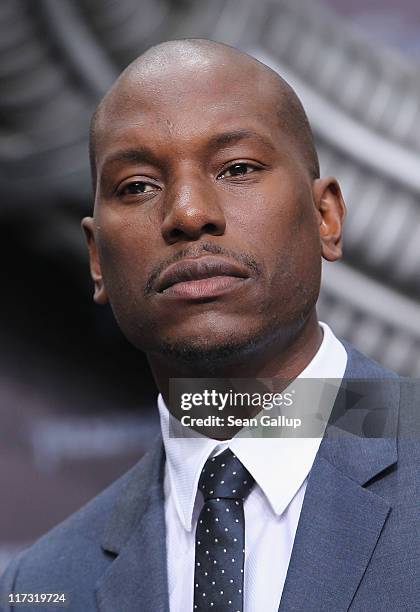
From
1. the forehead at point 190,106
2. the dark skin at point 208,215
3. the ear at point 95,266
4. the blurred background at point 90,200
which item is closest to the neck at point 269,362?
the dark skin at point 208,215

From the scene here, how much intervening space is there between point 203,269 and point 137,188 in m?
0.14

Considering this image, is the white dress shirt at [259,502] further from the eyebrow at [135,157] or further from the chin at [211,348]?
the eyebrow at [135,157]

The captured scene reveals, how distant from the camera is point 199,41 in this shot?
938mm

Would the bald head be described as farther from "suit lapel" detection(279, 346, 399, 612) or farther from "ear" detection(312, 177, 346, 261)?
"suit lapel" detection(279, 346, 399, 612)

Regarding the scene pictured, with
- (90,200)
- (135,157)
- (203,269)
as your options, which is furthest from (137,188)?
(90,200)

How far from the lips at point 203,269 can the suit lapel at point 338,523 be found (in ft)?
0.65

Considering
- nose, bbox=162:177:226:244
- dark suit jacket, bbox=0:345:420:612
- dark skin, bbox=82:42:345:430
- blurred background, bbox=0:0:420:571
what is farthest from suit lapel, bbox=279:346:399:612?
blurred background, bbox=0:0:420:571

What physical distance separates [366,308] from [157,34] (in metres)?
0.56

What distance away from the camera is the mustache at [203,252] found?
0.82 metres

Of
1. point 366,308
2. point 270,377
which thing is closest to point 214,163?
point 270,377

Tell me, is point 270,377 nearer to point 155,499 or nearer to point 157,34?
point 155,499

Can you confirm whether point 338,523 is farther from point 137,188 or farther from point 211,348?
point 137,188

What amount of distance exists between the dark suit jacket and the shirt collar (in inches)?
0.8

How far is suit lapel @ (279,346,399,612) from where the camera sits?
774 mm
